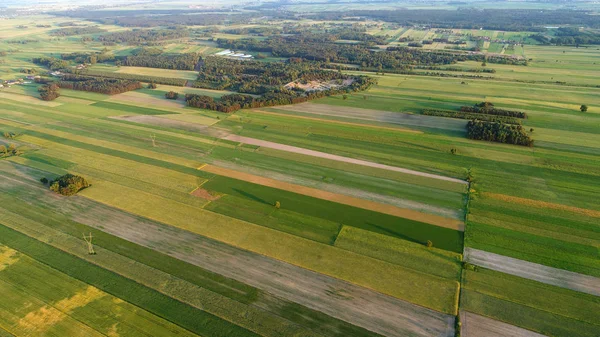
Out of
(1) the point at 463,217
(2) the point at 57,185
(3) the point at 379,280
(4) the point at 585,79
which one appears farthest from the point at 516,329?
(4) the point at 585,79

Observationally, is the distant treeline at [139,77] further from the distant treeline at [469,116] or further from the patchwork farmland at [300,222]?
the distant treeline at [469,116]

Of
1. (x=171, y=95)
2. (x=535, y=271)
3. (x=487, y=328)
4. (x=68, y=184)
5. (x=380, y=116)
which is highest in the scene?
(x=171, y=95)

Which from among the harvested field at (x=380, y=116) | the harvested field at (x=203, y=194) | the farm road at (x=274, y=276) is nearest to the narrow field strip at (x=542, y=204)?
the farm road at (x=274, y=276)

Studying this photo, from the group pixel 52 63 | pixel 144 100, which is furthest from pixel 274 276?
pixel 52 63

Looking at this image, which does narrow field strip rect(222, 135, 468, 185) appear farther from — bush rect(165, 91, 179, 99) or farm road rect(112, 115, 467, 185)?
bush rect(165, 91, 179, 99)

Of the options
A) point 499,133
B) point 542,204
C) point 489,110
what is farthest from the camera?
point 489,110

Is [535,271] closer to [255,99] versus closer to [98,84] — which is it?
[255,99]

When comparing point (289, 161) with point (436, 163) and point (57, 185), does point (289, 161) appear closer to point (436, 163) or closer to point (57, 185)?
point (436, 163)
